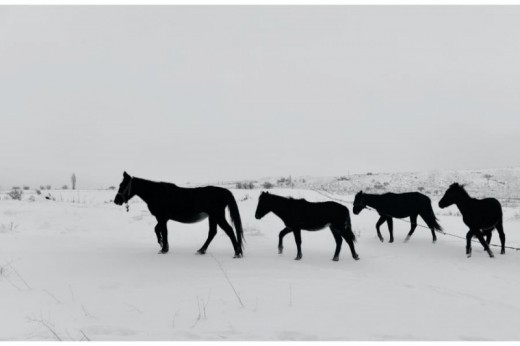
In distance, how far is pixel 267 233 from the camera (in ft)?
37.6

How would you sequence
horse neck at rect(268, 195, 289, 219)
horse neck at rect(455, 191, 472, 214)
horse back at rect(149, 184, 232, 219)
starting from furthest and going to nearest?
horse neck at rect(455, 191, 472, 214) < horse neck at rect(268, 195, 289, 219) < horse back at rect(149, 184, 232, 219)

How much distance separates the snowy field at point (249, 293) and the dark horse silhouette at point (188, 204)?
627 mm

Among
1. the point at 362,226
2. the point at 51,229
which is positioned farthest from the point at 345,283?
the point at 51,229

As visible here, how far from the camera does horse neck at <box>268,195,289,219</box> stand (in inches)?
307

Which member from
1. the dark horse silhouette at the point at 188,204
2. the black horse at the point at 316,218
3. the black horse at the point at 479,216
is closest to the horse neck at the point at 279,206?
the black horse at the point at 316,218

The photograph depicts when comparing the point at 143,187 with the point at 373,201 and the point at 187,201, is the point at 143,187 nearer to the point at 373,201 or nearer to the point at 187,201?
the point at 187,201

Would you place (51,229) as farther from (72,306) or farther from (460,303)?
(460,303)

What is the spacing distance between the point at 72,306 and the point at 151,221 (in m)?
8.16

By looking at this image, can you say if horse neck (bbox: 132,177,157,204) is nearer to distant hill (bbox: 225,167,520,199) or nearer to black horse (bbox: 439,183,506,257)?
black horse (bbox: 439,183,506,257)

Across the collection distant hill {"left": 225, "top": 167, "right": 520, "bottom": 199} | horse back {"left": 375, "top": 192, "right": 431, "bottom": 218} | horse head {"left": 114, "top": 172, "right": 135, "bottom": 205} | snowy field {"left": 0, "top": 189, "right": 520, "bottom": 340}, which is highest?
horse head {"left": 114, "top": 172, "right": 135, "bottom": 205}

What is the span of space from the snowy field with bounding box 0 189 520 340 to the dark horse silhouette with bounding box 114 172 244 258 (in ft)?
2.06

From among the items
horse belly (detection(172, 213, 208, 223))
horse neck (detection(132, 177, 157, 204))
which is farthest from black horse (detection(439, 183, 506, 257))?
horse neck (detection(132, 177, 157, 204))

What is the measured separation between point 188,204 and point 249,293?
2.82 metres

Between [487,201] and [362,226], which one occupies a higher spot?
[487,201]
